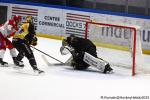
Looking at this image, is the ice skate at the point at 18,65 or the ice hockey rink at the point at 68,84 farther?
the ice skate at the point at 18,65

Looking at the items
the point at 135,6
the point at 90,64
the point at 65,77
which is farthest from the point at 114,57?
the point at 135,6

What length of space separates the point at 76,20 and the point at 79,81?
4449mm

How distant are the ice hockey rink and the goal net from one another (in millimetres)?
80

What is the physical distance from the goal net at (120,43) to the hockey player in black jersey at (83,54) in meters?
0.45

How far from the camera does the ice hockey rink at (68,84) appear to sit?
728 centimetres

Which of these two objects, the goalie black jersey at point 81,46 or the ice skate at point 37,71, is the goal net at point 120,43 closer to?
the goalie black jersey at point 81,46

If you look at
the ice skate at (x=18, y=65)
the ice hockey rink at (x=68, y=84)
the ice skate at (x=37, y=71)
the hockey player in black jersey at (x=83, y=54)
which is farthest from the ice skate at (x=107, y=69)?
the ice skate at (x=18, y=65)

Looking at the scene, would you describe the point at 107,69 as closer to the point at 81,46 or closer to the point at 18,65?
the point at 81,46

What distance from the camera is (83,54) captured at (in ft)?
29.6

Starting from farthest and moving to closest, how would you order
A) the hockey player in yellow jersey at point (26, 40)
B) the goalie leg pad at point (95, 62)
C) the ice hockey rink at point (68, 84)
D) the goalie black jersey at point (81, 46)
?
1. the goalie black jersey at point (81, 46)
2. the goalie leg pad at point (95, 62)
3. the hockey player in yellow jersey at point (26, 40)
4. the ice hockey rink at point (68, 84)

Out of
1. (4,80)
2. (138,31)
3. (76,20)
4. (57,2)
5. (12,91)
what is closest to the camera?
(12,91)

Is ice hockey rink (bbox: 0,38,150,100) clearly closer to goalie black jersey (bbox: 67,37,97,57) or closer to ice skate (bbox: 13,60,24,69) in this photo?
ice skate (bbox: 13,60,24,69)

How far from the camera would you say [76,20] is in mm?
12547

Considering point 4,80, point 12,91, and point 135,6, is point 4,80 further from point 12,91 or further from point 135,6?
point 135,6
